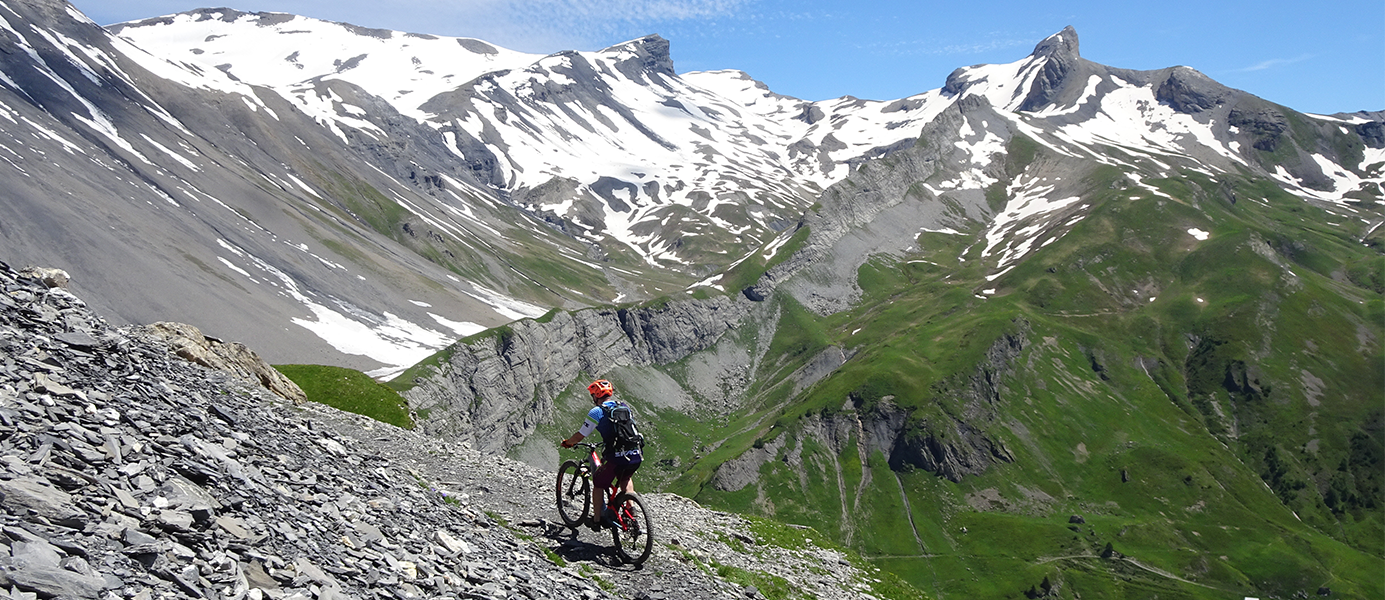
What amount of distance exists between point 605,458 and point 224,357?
2747cm

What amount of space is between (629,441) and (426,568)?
6.81 meters

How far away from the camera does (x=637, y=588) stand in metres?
20.4

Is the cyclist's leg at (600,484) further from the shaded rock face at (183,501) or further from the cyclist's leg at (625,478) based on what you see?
the shaded rock face at (183,501)

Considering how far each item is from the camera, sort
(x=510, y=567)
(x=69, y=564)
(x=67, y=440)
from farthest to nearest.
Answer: (x=510, y=567)
(x=67, y=440)
(x=69, y=564)

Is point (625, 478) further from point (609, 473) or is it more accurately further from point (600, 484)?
point (600, 484)

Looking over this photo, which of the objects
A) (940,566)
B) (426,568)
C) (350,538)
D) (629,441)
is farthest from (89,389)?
(940,566)

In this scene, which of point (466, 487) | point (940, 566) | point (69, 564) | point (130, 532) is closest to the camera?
point (69, 564)

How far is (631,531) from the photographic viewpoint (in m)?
22.2

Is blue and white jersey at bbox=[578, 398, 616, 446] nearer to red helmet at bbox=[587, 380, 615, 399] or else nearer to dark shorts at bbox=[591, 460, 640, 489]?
red helmet at bbox=[587, 380, 615, 399]

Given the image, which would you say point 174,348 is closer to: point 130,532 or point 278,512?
point 278,512

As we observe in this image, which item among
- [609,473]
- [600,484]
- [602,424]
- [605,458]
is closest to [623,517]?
[600,484]

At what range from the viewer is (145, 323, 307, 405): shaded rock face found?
36.2m

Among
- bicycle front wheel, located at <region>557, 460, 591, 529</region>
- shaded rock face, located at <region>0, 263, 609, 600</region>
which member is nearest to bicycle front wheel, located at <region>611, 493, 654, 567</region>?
bicycle front wheel, located at <region>557, 460, 591, 529</region>

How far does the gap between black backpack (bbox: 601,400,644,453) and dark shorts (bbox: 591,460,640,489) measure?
1.69 ft
